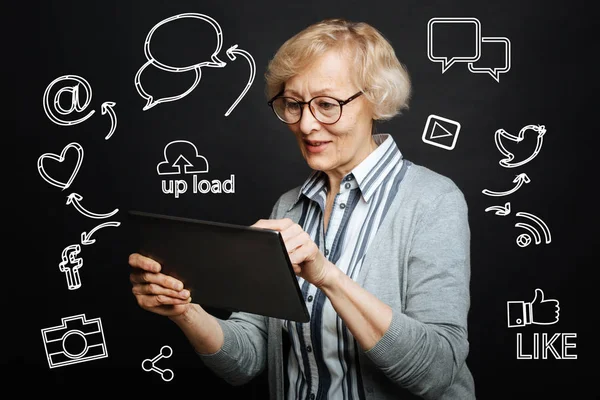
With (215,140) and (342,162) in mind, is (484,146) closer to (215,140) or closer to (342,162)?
(215,140)

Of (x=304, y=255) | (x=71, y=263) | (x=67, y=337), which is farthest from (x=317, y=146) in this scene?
(x=67, y=337)

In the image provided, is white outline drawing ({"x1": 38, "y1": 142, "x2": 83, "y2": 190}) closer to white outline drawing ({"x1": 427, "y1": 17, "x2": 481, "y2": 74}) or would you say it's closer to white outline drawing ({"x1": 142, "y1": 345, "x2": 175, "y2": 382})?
white outline drawing ({"x1": 142, "y1": 345, "x2": 175, "y2": 382})

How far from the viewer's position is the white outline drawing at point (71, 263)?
2.59 m

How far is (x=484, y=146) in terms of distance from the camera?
2.49 meters

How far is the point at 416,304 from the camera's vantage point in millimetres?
→ 1279

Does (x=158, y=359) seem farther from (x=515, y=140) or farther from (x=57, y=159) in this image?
(x=515, y=140)

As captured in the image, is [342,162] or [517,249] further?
[517,249]

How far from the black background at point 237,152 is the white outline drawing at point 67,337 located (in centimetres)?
3

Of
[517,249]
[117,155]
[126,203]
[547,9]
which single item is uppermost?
[547,9]

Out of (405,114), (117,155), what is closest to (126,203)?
(117,155)

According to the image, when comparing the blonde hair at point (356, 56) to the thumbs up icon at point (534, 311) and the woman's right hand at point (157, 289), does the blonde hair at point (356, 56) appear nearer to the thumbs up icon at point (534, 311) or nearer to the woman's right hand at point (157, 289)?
the woman's right hand at point (157, 289)

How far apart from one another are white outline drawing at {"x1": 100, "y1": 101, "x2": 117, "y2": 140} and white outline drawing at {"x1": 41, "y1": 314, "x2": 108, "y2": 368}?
688 millimetres

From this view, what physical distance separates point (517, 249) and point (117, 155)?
149 cm

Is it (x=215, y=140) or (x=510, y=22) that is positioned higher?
(x=510, y=22)
